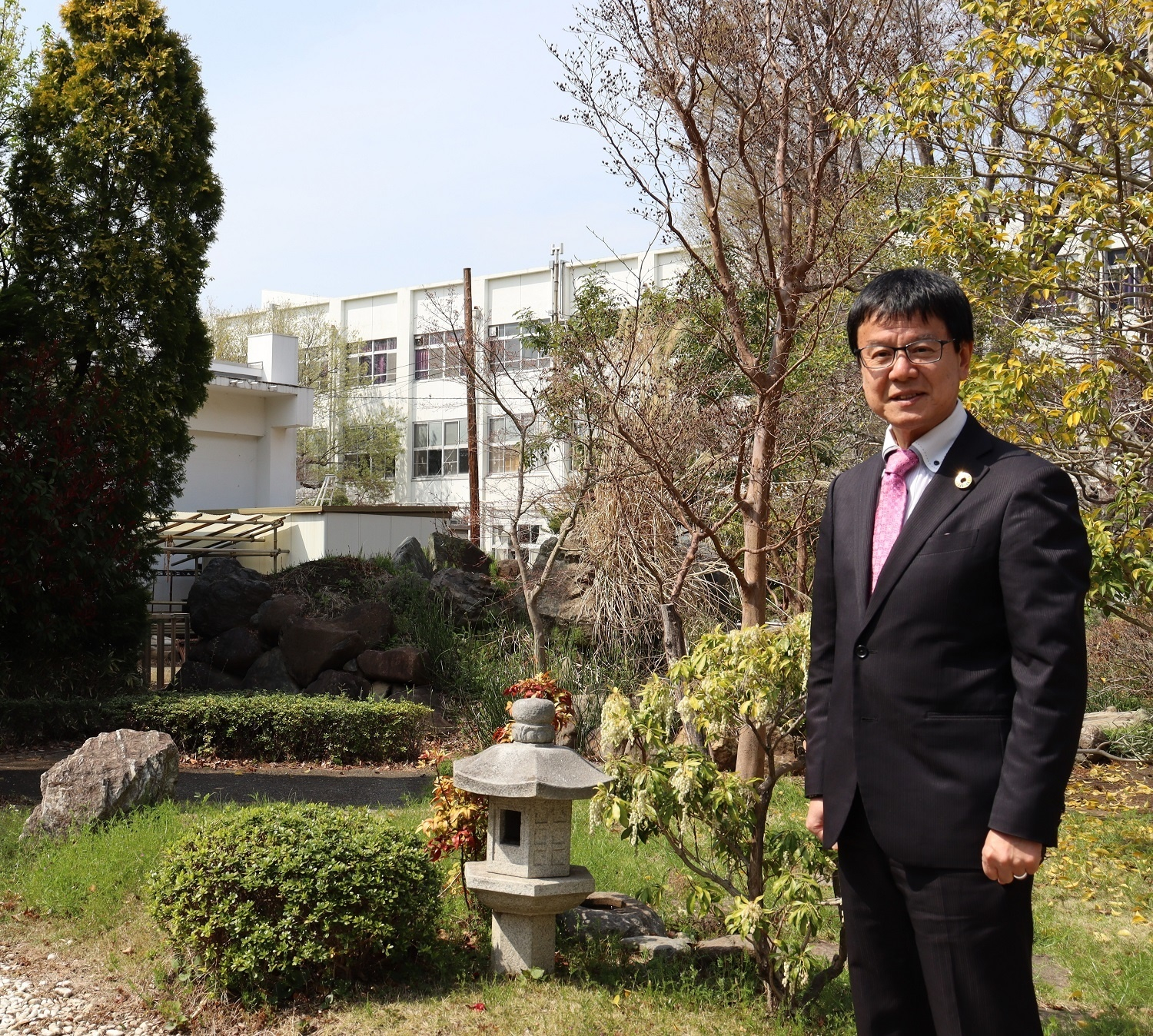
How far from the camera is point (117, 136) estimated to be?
1145 cm

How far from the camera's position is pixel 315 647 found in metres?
11.6

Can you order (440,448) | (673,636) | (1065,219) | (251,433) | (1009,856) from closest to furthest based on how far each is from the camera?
(1009,856) < (1065,219) < (673,636) < (251,433) < (440,448)

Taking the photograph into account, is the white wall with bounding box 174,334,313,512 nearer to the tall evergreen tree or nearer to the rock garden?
the tall evergreen tree

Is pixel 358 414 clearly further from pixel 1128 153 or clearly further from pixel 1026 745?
pixel 1026 745

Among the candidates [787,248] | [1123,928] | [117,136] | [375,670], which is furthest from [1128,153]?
[117,136]

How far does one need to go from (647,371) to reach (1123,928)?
6.29m

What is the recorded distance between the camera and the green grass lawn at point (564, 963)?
12.8ft

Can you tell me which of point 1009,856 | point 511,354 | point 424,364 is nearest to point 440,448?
point 424,364

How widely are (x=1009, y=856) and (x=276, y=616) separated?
10.8 m

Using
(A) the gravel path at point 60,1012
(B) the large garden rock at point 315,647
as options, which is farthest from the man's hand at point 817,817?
(B) the large garden rock at point 315,647

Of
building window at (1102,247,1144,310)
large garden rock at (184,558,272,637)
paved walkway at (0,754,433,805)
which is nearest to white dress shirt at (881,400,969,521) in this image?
building window at (1102,247,1144,310)

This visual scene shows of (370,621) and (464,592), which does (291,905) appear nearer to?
(370,621)

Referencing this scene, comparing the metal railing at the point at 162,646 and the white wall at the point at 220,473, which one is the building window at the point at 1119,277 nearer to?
the metal railing at the point at 162,646

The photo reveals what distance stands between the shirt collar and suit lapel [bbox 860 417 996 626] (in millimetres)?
23
